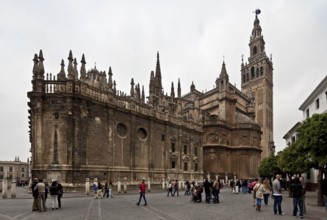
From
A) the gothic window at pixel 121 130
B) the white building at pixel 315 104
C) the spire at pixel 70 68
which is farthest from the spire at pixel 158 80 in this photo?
the white building at pixel 315 104

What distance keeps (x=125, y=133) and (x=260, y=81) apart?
208 ft

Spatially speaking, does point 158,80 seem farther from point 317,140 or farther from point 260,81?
point 260,81

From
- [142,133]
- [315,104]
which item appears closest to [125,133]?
[142,133]

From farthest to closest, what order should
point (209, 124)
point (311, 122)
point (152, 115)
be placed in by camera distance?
point (209, 124), point (152, 115), point (311, 122)

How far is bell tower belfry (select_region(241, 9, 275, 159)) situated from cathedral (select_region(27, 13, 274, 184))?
23.3 m

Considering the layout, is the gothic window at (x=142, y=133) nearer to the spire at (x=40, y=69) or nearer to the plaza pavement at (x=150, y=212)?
the spire at (x=40, y=69)

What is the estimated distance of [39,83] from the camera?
29.8m

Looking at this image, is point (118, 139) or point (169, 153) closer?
point (118, 139)

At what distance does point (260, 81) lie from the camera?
297ft

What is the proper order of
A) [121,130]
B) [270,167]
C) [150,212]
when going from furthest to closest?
[270,167], [121,130], [150,212]

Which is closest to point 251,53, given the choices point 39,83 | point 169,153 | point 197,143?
point 197,143

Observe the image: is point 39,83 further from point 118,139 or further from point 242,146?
point 242,146

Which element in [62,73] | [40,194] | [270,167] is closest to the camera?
[40,194]

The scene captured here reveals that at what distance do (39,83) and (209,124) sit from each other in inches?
1501
